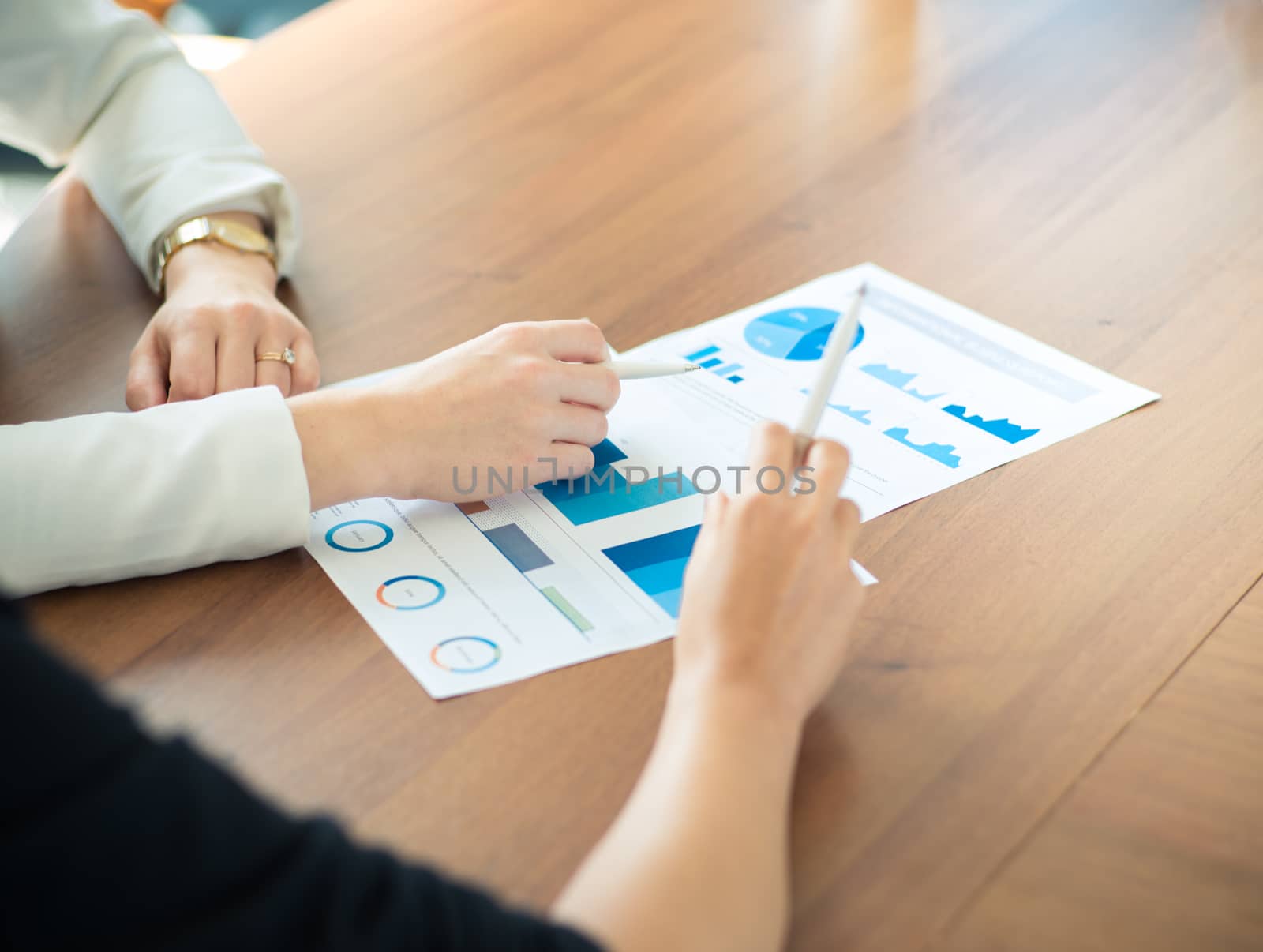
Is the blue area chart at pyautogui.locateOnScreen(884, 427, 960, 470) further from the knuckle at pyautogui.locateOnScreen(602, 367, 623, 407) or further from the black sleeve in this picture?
the black sleeve

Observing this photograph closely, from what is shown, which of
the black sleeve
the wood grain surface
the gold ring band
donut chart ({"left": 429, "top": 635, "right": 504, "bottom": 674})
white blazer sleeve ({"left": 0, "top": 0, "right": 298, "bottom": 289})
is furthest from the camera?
white blazer sleeve ({"left": 0, "top": 0, "right": 298, "bottom": 289})

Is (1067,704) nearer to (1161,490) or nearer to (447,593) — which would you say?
(1161,490)

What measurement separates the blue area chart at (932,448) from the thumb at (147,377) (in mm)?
519

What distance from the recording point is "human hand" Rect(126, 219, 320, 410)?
82 centimetres

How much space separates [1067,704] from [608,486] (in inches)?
12.5

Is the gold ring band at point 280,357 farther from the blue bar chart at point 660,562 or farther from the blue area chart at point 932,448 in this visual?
the blue area chart at point 932,448

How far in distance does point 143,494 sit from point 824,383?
1.32ft

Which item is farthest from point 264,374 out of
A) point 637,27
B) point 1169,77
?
point 1169,77

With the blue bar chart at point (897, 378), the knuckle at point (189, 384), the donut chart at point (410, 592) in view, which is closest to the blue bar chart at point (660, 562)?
the donut chart at point (410, 592)

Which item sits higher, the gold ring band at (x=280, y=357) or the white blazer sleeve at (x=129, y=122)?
the white blazer sleeve at (x=129, y=122)

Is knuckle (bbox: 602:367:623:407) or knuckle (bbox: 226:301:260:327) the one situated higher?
knuckle (bbox: 602:367:623:407)

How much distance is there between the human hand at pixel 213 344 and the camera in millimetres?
818

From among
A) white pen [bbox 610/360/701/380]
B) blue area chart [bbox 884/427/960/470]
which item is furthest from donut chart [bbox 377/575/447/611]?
blue area chart [bbox 884/427/960/470]

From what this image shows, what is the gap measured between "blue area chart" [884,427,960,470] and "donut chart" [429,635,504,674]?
0.32 metres
